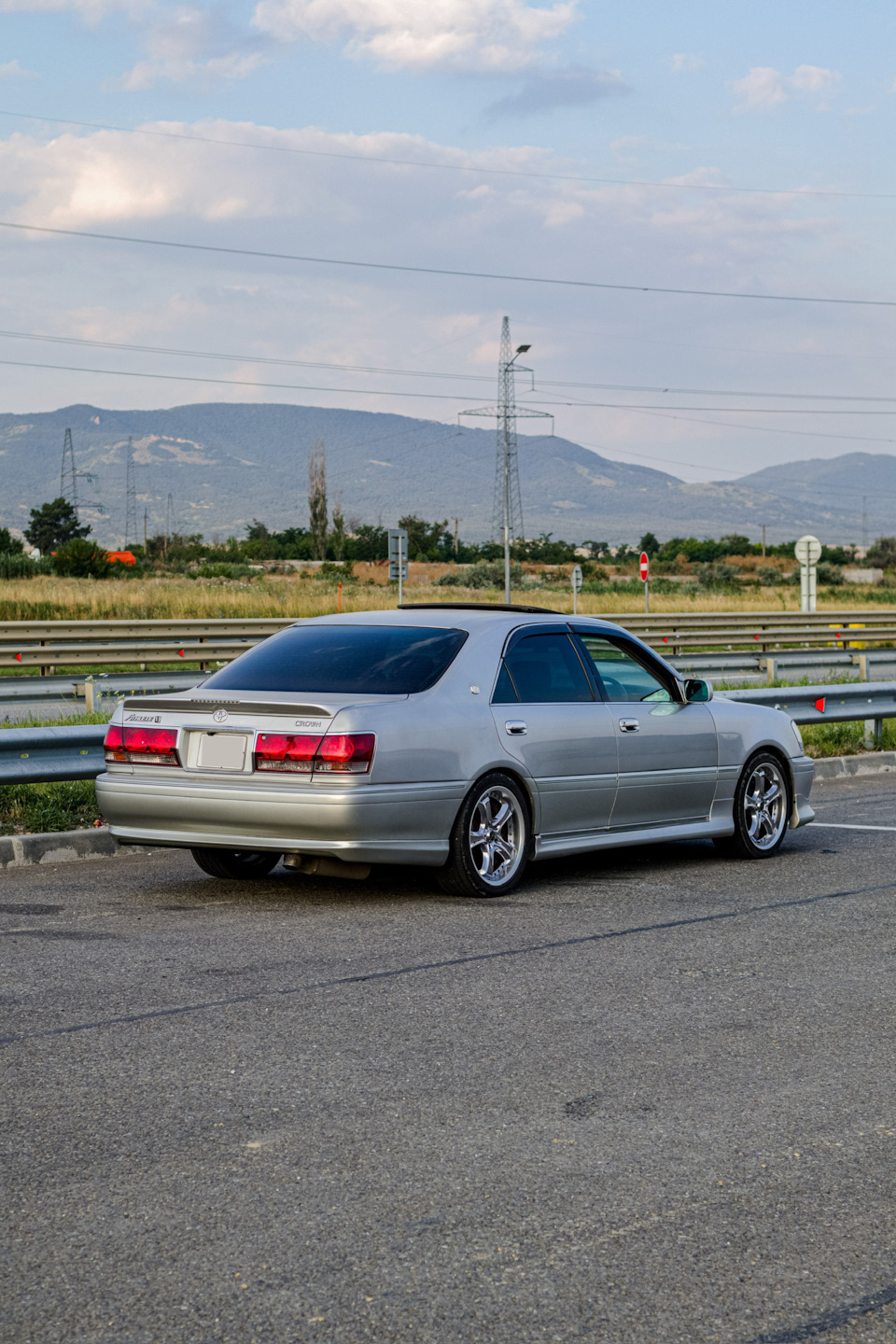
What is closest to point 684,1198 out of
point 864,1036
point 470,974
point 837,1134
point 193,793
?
point 837,1134

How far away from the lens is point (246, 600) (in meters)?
40.1

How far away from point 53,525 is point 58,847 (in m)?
109

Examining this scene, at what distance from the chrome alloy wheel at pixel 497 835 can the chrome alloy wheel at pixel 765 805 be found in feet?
6.41

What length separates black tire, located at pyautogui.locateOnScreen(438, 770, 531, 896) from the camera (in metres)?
7.64

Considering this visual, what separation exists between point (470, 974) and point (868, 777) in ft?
28.2

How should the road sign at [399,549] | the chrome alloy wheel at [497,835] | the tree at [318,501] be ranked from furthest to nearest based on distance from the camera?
the tree at [318,501] → the road sign at [399,549] → the chrome alloy wheel at [497,835]

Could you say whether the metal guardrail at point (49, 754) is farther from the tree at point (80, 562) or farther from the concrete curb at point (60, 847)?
the tree at point (80, 562)

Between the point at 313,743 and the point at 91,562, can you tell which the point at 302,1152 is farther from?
the point at 91,562

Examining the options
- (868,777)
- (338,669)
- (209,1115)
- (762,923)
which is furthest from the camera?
(868,777)

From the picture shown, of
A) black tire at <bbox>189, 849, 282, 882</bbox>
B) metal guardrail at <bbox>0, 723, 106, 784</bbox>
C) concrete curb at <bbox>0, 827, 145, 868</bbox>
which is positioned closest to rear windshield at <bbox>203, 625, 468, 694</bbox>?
black tire at <bbox>189, 849, 282, 882</bbox>

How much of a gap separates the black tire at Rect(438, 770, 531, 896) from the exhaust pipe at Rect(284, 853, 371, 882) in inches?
18.6

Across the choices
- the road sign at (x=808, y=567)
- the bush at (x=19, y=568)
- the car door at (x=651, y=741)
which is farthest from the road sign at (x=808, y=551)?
the car door at (x=651, y=741)

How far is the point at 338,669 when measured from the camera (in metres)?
7.84

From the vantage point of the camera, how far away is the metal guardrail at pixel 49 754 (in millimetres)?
9203
